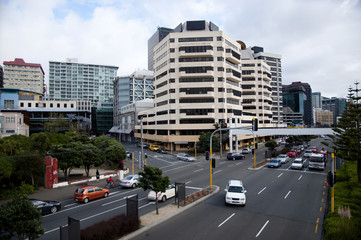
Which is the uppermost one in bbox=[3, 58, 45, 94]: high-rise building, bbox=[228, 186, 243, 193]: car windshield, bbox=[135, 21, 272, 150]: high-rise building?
bbox=[3, 58, 45, 94]: high-rise building

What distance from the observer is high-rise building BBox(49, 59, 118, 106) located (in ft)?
525

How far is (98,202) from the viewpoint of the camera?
20.6 metres

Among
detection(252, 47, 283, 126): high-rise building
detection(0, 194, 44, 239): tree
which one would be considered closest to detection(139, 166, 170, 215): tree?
detection(0, 194, 44, 239): tree

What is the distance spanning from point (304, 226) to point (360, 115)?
739 inches

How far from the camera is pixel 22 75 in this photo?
454ft

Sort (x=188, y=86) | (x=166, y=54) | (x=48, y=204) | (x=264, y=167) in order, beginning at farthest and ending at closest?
1. (x=166, y=54)
2. (x=188, y=86)
3. (x=264, y=167)
4. (x=48, y=204)

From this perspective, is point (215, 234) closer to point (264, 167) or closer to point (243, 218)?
point (243, 218)

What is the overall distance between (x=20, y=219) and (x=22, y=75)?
15924 cm

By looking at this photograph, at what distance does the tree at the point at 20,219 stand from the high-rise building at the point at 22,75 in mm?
154427

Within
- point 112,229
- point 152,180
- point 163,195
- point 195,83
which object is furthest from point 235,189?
point 195,83

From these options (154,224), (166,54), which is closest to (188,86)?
(166,54)

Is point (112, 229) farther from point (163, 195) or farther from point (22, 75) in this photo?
point (22, 75)

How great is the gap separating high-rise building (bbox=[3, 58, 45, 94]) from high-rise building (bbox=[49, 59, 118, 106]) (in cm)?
1537

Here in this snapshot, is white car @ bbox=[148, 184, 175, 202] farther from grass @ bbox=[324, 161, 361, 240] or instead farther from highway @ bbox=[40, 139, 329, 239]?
grass @ bbox=[324, 161, 361, 240]
